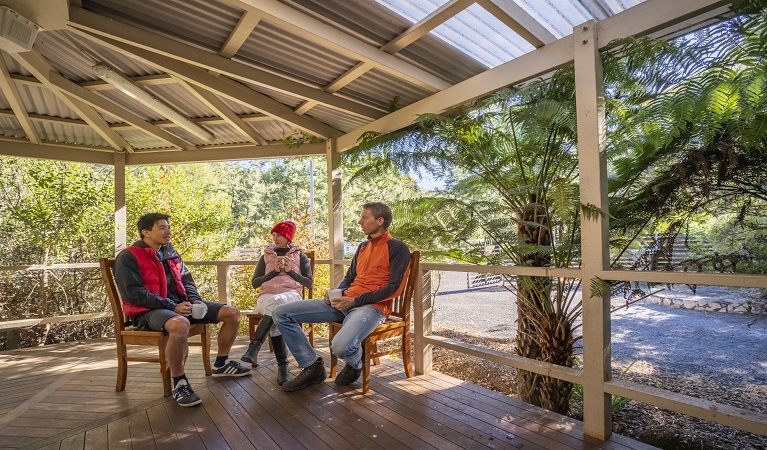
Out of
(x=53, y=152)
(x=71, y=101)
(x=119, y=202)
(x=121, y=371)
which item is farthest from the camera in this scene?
(x=119, y=202)

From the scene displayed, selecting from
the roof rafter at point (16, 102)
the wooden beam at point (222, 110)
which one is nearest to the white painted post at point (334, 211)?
the wooden beam at point (222, 110)

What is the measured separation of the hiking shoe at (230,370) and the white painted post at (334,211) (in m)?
1.64

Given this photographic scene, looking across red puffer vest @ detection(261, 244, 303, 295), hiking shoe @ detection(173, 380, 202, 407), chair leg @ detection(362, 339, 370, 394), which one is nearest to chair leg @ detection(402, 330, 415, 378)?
chair leg @ detection(362, 339, 370, 394)

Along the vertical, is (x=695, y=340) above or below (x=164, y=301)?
below

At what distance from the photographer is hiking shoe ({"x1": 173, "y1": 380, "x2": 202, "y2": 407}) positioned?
253 cm

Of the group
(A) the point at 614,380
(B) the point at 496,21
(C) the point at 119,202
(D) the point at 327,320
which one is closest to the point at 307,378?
(D) the point at 327,320

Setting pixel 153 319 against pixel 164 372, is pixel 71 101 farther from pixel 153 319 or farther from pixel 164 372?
pixel 164 372

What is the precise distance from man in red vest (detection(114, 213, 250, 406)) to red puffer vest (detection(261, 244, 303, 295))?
0.31 metres

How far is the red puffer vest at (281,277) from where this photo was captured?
11.0 ft

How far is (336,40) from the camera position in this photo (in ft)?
9.03

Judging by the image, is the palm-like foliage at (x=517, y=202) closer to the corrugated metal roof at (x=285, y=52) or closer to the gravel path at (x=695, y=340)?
the corrugated metal roof at (x=285, y=52)

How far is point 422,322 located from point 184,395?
61.3 inches

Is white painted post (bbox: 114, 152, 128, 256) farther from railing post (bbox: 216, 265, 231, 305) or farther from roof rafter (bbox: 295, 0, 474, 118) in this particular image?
roof rafter (bbox: 295, 0, 474, 118)

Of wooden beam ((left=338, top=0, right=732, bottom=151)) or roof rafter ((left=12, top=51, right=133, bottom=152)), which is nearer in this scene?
wooden beam ((left=338, top=0, right=732, bottom=151))
